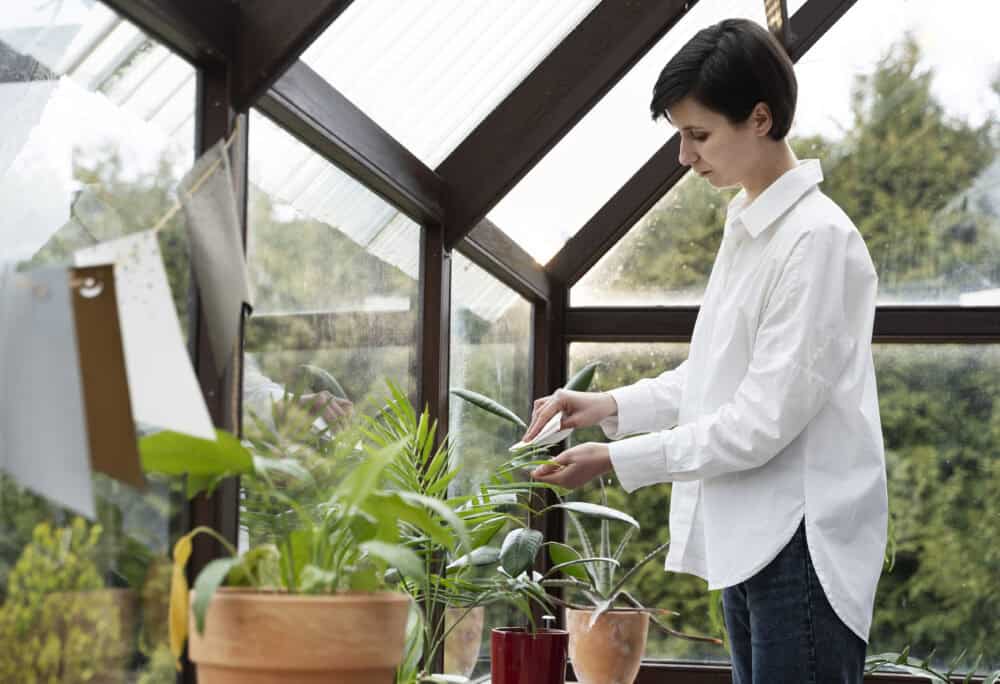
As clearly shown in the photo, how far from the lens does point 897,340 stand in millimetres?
4488

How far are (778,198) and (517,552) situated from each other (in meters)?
1.09

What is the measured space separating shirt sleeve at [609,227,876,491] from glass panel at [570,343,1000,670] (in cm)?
259

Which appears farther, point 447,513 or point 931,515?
point 931,515

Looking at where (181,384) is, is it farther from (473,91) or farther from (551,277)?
(551,277)

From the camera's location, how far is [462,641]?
129 inches

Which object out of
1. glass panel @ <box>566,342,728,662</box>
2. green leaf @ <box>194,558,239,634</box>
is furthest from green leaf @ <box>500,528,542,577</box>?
glass panel @ <box>566,342,728,662</box>

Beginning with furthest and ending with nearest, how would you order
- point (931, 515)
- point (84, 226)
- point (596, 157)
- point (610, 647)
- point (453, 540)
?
point (931, 515)
point (596, 157)
point (610, 647)
point (453, 540)
point (84, 226)

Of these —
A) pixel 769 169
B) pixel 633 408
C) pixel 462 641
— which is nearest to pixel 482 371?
pixel 462 641

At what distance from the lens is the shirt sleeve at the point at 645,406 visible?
2.37 meters

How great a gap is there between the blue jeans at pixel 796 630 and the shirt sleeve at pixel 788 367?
6.1 inches

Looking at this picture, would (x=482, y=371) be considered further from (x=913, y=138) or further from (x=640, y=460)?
(x=913, y=138)

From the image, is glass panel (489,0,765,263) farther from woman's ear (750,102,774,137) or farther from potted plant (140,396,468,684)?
potted plant (140,396,468,684)

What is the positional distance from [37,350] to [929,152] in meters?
3.91

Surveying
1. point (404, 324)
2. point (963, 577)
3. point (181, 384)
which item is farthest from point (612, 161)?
point (181, 384)
